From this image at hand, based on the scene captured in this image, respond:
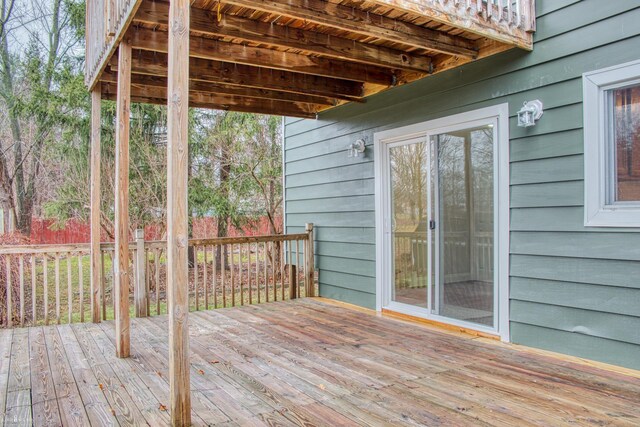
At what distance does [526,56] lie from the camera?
3627mm

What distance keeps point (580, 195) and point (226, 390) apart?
2.90m

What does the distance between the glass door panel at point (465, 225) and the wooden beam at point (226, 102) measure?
2327 mm

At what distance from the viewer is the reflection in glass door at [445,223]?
13.1 feet

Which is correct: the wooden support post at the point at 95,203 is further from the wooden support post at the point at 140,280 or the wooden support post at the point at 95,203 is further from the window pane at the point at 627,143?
the window pane at the point at 627,143

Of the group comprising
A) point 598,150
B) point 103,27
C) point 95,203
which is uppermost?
point 103,27

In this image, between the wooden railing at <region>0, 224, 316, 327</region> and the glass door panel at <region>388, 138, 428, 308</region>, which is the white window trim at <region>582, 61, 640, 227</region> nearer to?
the glass door panel at <region>388, 138, 428, 308</region>

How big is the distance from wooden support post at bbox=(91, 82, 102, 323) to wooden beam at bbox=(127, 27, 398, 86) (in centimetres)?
124

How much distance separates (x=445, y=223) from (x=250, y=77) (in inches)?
98.8

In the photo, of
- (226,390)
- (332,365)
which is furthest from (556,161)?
(226,390)

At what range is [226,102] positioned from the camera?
17.9ft

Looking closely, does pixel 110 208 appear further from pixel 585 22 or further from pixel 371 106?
pixel 585 22

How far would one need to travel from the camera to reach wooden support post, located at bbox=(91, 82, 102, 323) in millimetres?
4426

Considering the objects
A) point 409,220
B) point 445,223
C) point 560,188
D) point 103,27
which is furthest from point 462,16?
point 103,27

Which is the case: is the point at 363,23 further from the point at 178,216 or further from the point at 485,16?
the point at 178,216
